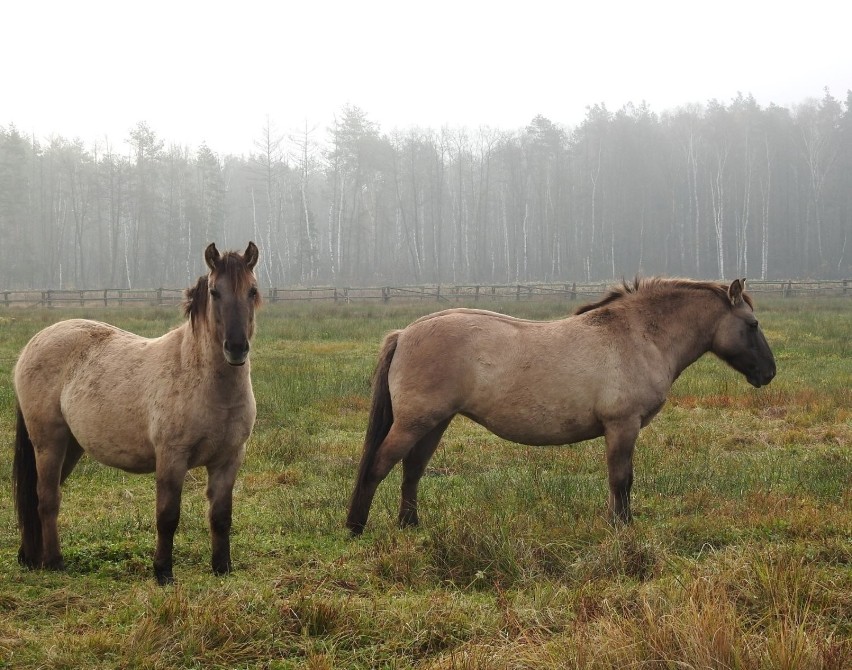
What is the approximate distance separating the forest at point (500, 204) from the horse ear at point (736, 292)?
162 feet

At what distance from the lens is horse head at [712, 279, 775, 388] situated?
6.45m

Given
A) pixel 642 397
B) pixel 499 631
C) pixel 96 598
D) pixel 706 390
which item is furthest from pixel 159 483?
pixel 706 390

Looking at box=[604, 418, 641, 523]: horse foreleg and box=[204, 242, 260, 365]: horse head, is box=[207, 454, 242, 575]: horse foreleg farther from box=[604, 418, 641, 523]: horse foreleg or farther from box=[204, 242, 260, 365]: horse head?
box=[604, 418, 641, 523]: horse foreleg

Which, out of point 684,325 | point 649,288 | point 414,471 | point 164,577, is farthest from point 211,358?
point 684,325

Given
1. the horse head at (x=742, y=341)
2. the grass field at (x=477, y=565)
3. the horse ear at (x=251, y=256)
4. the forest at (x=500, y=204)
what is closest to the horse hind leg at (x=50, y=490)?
the grass field at (x=477, y=565)

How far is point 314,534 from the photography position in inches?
223

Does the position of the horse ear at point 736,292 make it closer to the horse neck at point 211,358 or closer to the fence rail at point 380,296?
the horse neck at point 211,358

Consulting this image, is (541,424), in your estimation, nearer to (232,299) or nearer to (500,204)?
(232,299)

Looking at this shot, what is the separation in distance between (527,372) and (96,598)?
3.34m

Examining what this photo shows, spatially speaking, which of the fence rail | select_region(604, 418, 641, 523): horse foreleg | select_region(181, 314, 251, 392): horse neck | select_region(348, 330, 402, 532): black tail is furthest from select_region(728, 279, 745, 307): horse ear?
the fence rail

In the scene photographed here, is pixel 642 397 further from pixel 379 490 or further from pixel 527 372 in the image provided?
pixel 379 490

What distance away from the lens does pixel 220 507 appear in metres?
4.77

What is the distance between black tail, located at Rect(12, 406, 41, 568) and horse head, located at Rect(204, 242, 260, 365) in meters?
1.83

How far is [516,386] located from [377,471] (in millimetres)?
1262
